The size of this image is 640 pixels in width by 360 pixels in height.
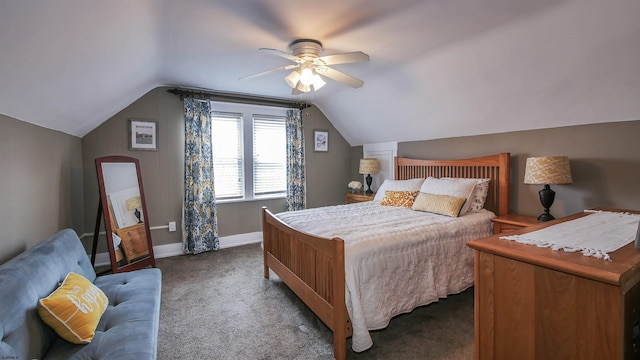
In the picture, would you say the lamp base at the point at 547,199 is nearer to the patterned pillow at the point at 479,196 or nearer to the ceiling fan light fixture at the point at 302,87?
the patterned pillow at the point at 479,196

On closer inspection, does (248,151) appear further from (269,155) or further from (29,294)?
(29,294)

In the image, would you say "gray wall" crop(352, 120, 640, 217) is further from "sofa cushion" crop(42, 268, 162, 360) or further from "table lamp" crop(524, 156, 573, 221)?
"sofa cushion" crop(42, 268, 162, 360)

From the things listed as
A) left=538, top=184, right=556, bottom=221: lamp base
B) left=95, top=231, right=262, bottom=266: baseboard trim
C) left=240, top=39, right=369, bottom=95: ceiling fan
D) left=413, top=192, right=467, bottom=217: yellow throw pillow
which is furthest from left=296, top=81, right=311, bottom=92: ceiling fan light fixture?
left=95, top=231, right=262, bottom=266: baseboard trim

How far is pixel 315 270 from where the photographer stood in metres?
2.22

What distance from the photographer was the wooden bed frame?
6.13ft

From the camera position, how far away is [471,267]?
2648mm

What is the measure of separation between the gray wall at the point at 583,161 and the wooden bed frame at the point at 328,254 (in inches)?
6.4

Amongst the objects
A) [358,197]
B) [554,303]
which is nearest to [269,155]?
[358,197]

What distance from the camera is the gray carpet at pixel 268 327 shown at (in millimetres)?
→ 1990

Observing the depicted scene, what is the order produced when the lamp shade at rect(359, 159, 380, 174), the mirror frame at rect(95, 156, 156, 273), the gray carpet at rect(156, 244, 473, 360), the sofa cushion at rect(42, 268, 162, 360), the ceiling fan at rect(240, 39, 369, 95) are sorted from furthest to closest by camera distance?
the lamp shade at rect(359, 159, 380, 174)
the mirror frame at rect(95, 156, 156, 273)
the ceiling fan at rect(240, 39, 369, 95)
the gray carpet at rect(156, 244, 473, 360)
the sofa cushion at rect(42, 268, 162, 360)

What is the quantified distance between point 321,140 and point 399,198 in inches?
83.5

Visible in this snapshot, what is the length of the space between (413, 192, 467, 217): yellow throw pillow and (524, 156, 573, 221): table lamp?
2.15 feet

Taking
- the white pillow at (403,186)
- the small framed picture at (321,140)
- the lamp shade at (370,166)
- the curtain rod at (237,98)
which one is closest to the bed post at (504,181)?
the white pillow at (403,186)

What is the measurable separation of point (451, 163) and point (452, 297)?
174 cm
